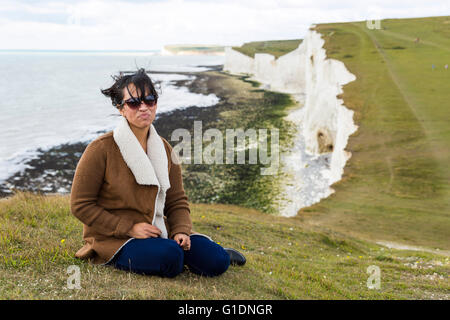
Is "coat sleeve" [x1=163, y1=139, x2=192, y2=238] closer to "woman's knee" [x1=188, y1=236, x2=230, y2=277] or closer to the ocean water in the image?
"woman's knee" [x1=188, y1=236, x2=230, y2=277]

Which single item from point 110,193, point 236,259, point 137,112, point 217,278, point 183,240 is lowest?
point 236,259

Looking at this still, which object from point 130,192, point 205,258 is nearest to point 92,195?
point 130,192

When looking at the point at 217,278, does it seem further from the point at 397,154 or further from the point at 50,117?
the point at 50,117

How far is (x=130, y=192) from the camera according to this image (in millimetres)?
4484

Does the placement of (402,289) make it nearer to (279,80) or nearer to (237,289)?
(237,289)

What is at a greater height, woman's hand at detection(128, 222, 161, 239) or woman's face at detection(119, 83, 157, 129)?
woman's face at detection(119, 83, 157, 129)

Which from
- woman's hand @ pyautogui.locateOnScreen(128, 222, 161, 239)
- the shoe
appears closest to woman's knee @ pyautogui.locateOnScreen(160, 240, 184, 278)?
woman's hand @ pyautogui.locateOnScreen(128, 222, 161, 239)

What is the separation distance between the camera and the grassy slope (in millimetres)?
16078

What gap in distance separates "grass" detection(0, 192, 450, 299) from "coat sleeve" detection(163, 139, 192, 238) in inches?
29.2

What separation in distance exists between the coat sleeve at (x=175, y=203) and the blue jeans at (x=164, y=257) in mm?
298

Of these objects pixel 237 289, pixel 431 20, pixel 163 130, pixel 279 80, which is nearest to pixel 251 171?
pixel 163 130

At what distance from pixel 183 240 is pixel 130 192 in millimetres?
937

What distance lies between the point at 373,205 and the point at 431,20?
56624mm
